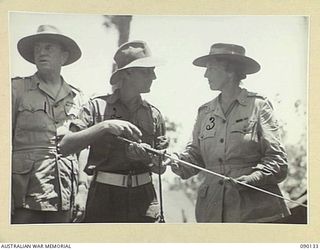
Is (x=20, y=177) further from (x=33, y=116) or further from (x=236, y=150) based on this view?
(x=236, y=150)

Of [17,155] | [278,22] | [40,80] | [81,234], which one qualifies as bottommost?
[81,234]

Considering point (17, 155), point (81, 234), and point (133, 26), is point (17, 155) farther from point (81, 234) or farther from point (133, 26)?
point (133, 26)

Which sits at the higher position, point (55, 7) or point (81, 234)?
point (55, 7)

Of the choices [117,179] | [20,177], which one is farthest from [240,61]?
[20,177]

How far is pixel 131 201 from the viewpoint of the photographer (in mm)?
783

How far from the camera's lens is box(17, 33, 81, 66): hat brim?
0.79 meters

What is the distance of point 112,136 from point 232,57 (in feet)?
0.70

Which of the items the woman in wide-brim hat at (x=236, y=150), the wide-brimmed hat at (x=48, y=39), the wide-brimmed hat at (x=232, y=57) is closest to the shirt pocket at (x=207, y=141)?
the woman in wide-brim hat at (x=236, y=150)

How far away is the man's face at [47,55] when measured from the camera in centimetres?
79

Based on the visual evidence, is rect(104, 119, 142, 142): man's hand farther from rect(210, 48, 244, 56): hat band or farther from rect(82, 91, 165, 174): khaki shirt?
rect(210, 48, 244, 56): hat band

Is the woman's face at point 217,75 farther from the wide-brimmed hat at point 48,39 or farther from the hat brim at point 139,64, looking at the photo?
the wide-brimmed hat at point 48,39

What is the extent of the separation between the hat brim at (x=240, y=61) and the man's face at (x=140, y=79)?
0.23ft

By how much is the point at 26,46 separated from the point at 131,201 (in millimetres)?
275

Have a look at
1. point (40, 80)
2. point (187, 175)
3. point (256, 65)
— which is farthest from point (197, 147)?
point (40, 80)
